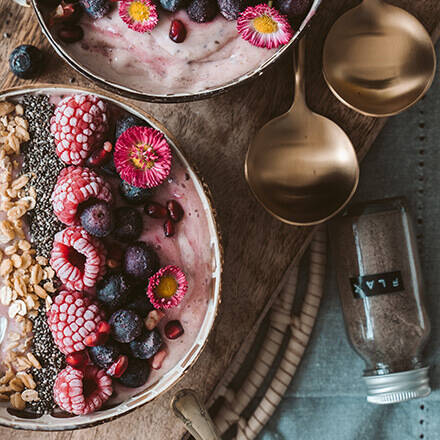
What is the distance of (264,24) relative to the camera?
3.18 feet

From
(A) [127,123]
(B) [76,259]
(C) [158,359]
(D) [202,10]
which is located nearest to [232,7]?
(D) [202,10]

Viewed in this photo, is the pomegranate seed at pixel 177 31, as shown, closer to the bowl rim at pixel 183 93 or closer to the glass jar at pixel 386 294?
the bowl rim at pixel 183 93

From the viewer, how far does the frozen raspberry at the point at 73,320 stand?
99 centimetres

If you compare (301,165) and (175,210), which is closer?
(175,210)

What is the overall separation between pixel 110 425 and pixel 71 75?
699 mm

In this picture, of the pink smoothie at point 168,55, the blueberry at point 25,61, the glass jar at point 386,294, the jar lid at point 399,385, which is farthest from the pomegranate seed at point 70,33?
the jar lid at point 399,385

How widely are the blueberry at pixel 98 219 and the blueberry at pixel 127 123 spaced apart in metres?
0.13

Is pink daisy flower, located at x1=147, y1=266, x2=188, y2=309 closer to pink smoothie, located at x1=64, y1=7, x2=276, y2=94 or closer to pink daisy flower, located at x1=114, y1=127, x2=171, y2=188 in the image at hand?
pink daisy flower, located at x1=114, y1=127, x2=171, y2=188

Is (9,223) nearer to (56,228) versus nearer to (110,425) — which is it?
(56,228)

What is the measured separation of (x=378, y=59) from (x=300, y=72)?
0.54ft

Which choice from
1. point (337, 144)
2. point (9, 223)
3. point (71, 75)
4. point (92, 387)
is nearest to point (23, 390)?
point (92, 387)

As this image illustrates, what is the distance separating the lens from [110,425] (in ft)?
4.00

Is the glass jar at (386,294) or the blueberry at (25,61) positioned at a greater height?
the blueberry at (25,61)

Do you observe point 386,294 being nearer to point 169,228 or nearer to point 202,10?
point 169,228
